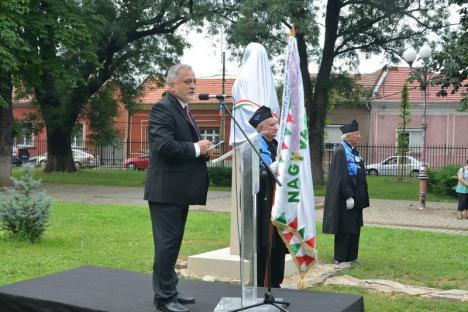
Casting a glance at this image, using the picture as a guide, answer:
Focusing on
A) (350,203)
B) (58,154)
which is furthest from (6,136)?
(350,203)

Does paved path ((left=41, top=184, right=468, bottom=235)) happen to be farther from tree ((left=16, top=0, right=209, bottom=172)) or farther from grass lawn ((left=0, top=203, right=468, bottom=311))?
tree ((left=16, top=0, right=209, bottom=172))

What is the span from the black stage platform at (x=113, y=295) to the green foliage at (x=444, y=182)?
56.5 feet

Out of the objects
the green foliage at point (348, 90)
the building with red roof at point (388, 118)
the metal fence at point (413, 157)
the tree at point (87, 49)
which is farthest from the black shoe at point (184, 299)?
the building with red roof at point (388, 118)

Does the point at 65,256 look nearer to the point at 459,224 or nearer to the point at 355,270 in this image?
the point at 355,270

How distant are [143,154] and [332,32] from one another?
23278mm

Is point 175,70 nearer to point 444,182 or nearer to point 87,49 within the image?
point 87,49

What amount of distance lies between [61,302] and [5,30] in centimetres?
1558

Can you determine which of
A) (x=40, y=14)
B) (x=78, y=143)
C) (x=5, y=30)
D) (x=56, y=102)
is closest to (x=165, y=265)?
(x=5, y=30)

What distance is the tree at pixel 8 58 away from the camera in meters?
19.1

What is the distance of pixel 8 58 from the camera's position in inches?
751

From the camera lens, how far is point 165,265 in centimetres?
493

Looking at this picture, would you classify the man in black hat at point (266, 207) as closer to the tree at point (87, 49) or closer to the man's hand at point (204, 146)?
the man's hand at point (204, 146)

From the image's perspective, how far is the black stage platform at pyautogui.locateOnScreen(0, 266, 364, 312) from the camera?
17.1 ft

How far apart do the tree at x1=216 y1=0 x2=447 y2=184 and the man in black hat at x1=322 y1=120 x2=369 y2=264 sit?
12685mm
